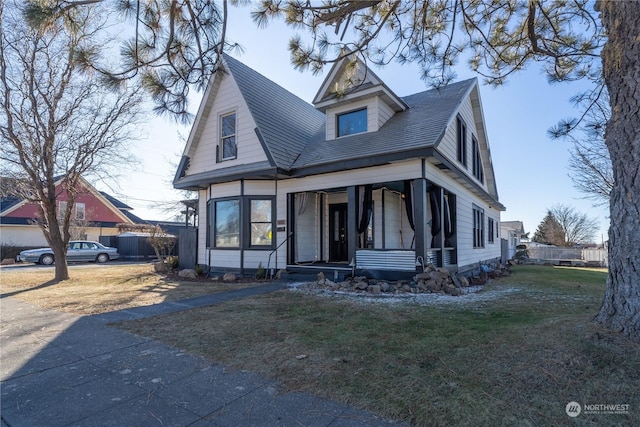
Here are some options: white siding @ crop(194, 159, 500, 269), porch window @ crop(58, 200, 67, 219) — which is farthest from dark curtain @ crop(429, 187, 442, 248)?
porch window @ crop(58, 200, 67, 219)

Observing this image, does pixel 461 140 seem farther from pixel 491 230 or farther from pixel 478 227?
pixel 491 230

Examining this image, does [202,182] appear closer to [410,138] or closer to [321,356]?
[410,138]

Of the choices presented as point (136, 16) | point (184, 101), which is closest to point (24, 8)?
point (136, 16)

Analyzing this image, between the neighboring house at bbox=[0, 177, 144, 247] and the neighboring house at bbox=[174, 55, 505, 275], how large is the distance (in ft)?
46.7

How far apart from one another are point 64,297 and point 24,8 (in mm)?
6137

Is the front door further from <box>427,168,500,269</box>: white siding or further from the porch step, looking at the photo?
<box>427,168,500,269</box>: white siding

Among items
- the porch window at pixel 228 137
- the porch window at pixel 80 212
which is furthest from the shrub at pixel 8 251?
the porch window at pixel 228 137

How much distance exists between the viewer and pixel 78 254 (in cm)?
2072

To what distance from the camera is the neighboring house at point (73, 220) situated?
24.0 meters

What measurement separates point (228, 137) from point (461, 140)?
7.79 meters

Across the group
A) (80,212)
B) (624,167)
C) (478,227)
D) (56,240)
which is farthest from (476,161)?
(80,212)

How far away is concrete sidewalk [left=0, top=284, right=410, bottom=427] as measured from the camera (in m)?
2.55

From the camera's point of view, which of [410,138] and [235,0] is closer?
[235,0]

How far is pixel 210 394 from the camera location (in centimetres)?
294
